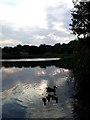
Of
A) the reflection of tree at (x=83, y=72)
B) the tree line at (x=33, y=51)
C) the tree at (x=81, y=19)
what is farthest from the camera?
the tree line at (x=33, y=51)

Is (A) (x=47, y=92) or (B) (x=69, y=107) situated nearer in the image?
(B) (x=69, y=107)

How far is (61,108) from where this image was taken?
14.4 metres

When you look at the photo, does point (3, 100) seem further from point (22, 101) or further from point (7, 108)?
point (7, 108)

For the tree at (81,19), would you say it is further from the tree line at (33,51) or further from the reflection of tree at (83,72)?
the tree line at (33,51)

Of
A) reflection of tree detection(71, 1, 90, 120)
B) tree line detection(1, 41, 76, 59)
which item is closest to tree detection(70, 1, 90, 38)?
reflection of tree detection(71, 1, 90, 120)

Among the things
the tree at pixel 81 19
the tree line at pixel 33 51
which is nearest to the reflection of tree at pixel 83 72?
the tree at pixel 81 19

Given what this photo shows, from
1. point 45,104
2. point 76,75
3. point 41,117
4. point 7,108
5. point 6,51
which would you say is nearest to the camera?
point 41,117

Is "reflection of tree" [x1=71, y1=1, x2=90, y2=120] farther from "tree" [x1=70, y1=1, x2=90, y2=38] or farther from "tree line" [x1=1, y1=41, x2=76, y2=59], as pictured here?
"tree line" [x1=1, y1=41, x2=76, y2=59]

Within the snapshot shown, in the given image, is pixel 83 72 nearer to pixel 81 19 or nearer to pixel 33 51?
pixel 81 19

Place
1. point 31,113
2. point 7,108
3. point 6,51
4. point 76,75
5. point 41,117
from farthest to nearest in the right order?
point 6,51 → point 76,75 → point 7,108 → point 31,113 → point 41,117

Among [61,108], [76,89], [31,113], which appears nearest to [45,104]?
[61,108]

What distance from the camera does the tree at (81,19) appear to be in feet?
84.5

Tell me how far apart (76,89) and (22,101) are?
3.55m

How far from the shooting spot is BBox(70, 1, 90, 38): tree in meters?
25.8
